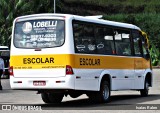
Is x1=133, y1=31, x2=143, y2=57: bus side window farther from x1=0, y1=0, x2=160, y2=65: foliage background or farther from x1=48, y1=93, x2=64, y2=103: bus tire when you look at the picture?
x1=0, y1=0, x2=160, y2=65: foliage background

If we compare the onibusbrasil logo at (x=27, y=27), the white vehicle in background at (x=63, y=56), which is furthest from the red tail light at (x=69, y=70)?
the onibusbrasil logo at (x=27, y=27)

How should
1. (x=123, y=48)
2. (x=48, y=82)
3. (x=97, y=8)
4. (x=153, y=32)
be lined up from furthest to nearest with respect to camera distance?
(x=97, y=8)
(x=153, y=32)
(x=123, y=48)
(x=48, y=82)

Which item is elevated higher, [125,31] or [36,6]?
[36,6]

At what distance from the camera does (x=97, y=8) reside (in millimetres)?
65812

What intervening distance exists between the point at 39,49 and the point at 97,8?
167ft

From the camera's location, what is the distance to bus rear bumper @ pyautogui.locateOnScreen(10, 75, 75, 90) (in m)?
15.0

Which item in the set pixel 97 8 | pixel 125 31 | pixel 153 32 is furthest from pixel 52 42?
pixel 97 8

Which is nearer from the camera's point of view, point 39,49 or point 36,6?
point 39,49

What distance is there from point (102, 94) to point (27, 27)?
325cm

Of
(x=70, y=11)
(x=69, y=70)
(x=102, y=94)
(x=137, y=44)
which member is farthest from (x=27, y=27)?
(x=70, y=11)

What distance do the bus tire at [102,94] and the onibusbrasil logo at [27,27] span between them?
2.98 metres

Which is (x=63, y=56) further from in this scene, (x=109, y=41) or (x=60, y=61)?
(x=109, y=41)

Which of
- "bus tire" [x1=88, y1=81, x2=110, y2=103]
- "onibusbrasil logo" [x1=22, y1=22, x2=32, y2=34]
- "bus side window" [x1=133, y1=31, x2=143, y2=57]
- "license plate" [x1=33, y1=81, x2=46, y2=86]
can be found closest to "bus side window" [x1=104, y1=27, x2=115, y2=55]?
"bus tire" [x1=88, y1=81, x2=110, y2=103]

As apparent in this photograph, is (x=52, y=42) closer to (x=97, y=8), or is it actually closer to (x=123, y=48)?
(x=123, y=48)
